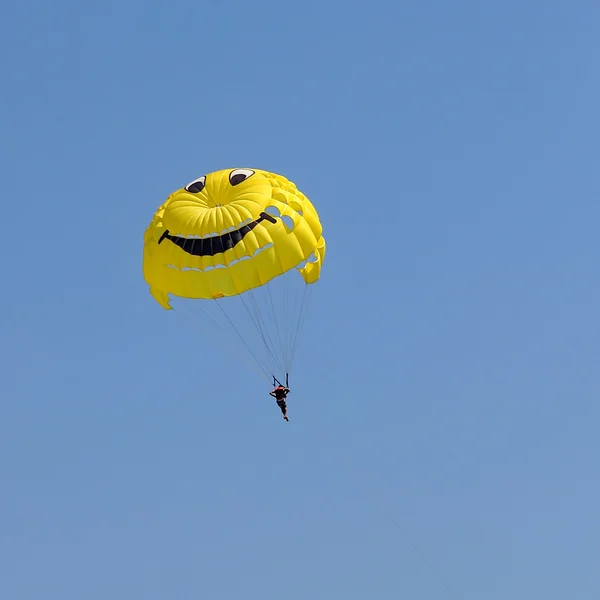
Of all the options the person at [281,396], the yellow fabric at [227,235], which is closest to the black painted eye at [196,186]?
the yellow fabric at [227,235]

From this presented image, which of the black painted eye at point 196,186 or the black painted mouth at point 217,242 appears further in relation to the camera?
the black painted eye at point 196,186

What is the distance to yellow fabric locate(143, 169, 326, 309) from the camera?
59.5m

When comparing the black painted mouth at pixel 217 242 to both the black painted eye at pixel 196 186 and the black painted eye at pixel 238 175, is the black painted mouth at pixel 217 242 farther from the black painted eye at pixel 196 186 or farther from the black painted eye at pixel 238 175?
the black painted eye at pixel 196 186

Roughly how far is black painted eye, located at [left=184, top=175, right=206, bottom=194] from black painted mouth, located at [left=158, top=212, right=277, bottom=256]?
6.68 feet

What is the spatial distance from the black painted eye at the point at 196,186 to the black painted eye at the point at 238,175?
3.12 feet

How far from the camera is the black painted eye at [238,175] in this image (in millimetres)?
61194

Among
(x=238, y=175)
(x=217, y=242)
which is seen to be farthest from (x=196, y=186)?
(x=217, y=242)

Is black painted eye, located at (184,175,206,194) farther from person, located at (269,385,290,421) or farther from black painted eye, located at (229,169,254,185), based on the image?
person, located at (269,385,290,421)

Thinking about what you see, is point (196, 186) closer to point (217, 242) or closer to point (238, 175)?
point (238, 175)

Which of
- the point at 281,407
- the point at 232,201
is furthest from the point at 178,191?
the point at 281,407

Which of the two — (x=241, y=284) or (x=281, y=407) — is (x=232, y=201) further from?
(x=281, y=407)

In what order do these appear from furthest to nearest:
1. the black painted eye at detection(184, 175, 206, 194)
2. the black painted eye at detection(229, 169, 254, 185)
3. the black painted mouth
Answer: the black painted eye at detection(184, 175, 206, 194), the black painted eye at detection(229, 169, 254, 185), the black painted mouth

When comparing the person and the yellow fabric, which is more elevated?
the yellow fabric

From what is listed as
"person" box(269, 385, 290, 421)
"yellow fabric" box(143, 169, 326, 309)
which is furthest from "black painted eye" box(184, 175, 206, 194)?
"person" box(269, 385, 290, 421)
